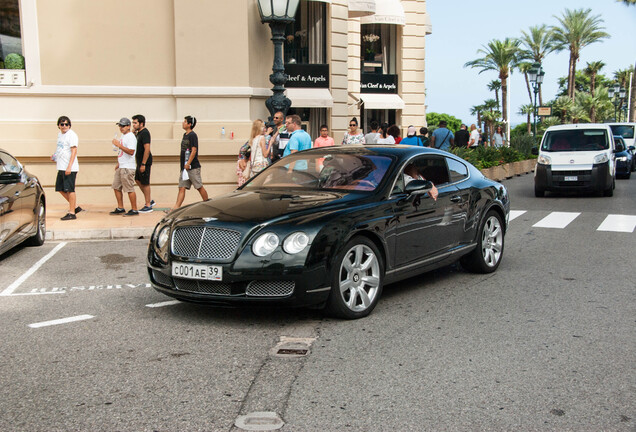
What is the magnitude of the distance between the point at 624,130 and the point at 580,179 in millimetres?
15074

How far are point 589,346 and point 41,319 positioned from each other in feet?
14.4

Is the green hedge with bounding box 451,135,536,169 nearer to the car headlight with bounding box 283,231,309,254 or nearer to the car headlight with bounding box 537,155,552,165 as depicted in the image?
the car headlight with bounding box 537,155,552,165

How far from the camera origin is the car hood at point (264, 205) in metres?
5.88

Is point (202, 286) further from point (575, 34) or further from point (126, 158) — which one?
point (575, 34)

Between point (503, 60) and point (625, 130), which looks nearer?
point (625, 130)

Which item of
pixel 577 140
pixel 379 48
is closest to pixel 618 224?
pixel 577 140

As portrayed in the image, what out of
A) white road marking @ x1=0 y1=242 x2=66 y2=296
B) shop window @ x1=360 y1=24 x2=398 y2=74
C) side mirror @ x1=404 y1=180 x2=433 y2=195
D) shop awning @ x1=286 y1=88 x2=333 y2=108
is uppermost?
shop window @ x1=360 y1=24 x2=398 y2=74

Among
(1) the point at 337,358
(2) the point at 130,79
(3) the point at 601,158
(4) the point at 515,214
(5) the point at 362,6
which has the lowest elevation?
(4) the point at 515,214

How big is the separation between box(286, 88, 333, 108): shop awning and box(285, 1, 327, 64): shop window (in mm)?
1222

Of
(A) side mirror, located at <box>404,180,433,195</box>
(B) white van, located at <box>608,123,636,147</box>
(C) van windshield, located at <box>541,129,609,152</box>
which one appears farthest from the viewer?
(B) white van, located at <box>608,123,636,147</box>

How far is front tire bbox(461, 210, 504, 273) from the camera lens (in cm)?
793

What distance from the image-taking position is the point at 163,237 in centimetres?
618

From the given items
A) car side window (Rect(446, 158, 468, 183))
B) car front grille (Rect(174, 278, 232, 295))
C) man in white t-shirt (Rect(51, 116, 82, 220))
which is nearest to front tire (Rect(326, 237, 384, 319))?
car front grille (Rect(174, 278, 232, 295))

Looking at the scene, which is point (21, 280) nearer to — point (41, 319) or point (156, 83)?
point (41, 319)
